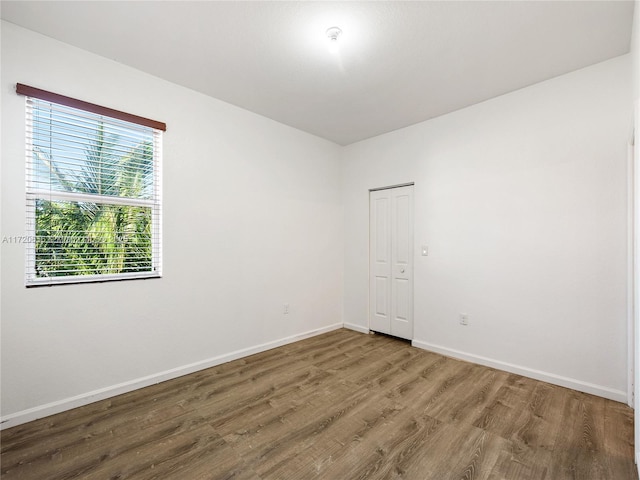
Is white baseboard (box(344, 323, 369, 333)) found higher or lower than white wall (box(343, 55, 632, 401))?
lower

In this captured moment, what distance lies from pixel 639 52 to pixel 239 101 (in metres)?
3.16

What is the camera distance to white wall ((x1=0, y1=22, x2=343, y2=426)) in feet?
7.00

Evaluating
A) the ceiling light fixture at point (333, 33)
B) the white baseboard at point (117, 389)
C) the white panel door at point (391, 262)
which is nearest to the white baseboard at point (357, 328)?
the white panel door at point (391, 262)

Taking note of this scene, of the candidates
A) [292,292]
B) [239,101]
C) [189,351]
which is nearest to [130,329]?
[189,351]

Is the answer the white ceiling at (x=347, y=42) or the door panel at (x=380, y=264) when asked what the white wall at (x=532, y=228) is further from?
the door panel at (x=380, y=264)

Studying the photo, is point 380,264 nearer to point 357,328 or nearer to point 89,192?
point 357,328

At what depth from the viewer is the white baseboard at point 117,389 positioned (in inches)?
83.1

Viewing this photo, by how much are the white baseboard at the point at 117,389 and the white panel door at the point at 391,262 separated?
1.49 m

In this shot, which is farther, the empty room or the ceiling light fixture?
the ceiling light fixture

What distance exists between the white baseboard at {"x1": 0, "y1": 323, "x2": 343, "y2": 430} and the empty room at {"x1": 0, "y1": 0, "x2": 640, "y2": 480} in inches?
0.8

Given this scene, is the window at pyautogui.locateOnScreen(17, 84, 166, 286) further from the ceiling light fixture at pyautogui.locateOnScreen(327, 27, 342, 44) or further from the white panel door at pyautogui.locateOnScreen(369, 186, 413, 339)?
the white panel door at pyautogui.locateOnScreen(369, 186, 413, 339)

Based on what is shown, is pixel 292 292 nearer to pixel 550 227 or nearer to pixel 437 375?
pixel 437 375

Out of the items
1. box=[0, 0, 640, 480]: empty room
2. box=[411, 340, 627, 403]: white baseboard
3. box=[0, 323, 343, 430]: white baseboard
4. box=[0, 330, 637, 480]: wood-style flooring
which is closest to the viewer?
box=[0, 330, 637, 480]: wood-style flooring

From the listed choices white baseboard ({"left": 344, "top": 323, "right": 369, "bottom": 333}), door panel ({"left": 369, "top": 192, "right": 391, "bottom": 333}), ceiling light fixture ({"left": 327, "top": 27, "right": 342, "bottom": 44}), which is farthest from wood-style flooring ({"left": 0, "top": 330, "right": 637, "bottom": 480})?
ceiling light fixture ({"left": 327, "top": 27, "right": 342, "bottom": 44})
